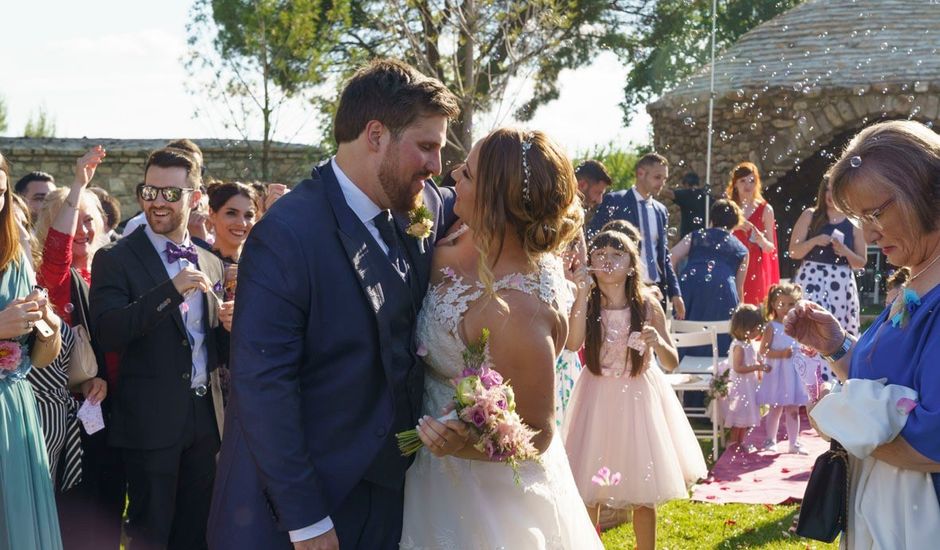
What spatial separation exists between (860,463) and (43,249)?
3566 millimetres

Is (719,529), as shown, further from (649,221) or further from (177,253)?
(177,253)

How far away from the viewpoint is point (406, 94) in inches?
128

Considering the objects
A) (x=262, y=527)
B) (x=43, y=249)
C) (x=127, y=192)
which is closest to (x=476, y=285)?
(x=262, y=527)

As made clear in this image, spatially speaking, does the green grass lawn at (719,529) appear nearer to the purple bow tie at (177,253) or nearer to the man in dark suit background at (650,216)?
the man in dark suit background at (650,216)

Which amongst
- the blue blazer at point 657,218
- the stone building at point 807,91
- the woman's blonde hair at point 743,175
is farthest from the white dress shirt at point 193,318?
the stone building at point 807,91

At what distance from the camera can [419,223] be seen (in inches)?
135

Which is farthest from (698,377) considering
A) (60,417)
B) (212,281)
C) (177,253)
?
(60,417)

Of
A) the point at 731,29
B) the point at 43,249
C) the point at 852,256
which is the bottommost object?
the point at 852,256

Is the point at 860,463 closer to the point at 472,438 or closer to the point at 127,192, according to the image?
the point at 472,438

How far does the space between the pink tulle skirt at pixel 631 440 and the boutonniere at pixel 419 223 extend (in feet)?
9.89

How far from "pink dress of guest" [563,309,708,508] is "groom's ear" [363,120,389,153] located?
3301 millimetres

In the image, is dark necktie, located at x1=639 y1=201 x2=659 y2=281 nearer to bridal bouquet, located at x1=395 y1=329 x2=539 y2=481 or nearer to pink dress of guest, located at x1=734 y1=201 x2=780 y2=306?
pink dress of guest, located at x1=734 y1=201 x2=780 y2=306

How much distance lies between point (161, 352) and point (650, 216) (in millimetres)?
5904

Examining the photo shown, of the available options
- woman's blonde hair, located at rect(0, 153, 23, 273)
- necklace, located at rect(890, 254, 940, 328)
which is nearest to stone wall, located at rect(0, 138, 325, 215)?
woman's blonde hair, located at rect(0, 153, 23, 273)
